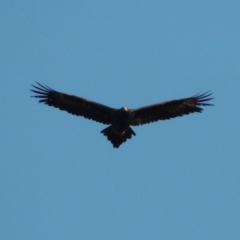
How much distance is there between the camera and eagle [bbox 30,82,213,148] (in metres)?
21.3

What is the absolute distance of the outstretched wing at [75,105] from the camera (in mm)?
21766

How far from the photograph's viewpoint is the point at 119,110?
21.4 metres

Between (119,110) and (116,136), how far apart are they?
824 mm

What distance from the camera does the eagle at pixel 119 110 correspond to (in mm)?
21281

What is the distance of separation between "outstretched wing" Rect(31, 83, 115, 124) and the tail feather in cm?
56

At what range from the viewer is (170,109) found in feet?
72.7

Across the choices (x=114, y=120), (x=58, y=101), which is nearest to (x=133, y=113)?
(x=114, y=120)

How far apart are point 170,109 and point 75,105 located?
3.01 meters

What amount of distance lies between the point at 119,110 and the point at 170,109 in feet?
5.89

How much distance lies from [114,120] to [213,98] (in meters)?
3.24

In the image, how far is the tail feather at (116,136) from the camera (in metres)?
21.1

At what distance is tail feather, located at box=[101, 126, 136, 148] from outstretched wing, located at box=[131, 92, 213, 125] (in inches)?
28.8

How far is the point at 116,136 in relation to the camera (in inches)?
834

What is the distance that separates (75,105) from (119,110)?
1.49m
